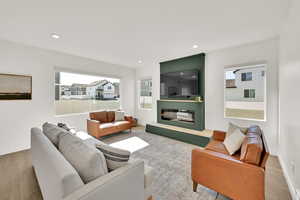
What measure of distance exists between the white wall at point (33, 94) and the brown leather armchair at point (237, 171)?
3.89 m

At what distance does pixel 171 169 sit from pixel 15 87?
13.0ft

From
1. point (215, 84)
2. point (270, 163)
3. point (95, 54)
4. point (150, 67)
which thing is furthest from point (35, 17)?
point (270, 163)

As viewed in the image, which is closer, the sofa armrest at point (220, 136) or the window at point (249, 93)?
the sofa armrest at point (220, 136)

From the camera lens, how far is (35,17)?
2.04 meters

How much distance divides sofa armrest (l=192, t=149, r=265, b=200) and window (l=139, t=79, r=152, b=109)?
3.86 metres

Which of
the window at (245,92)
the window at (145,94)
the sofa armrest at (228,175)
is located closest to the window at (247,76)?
the window at (245,92)

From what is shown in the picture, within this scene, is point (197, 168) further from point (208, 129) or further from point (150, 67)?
point (150, 67)

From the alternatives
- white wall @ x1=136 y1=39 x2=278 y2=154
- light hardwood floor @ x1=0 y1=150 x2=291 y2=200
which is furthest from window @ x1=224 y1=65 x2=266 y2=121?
light hardwood floor @ x1=0 y1=150 x2=291 y2=200

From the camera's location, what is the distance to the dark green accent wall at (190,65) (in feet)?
12.4

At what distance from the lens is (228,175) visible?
1435mm

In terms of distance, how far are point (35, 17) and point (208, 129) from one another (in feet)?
14.9

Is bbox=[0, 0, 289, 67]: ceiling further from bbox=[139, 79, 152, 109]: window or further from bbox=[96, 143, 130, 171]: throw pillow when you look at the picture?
bbox=[139, 79, 152, 109]: window

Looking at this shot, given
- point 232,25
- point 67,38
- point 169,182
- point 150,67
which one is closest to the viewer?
point 169,182

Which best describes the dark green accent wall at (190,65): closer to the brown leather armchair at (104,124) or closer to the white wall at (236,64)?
the white wall at (236,64)
